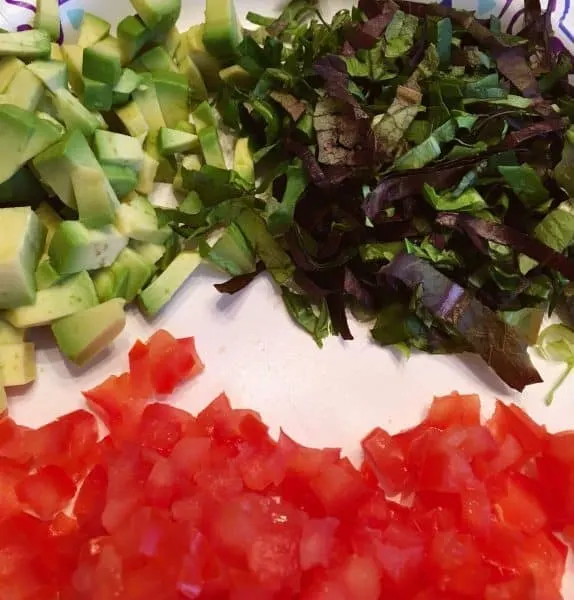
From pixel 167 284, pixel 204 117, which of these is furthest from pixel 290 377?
pixel 204 117

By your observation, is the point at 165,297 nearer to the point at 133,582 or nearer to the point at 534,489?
the point at 133,582

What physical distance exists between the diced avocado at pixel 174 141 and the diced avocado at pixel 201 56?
0.75 feet

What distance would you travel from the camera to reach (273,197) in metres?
1.74

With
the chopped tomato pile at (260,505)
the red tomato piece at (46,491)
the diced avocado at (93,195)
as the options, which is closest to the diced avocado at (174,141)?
the diced avocado at (93,195)

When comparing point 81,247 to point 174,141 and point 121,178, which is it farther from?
point 174,141

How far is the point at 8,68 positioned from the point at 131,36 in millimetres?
305

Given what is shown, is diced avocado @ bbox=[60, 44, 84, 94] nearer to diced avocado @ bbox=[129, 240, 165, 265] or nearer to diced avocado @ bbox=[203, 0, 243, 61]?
diced avocado @ bbox=[203, 0, 243, 61]

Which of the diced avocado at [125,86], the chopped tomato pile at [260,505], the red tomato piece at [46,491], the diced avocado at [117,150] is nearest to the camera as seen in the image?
the chopped tomato pile at [260,505]

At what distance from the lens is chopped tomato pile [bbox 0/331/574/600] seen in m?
1.25

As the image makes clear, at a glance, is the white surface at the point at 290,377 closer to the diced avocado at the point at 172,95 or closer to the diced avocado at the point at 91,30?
the diced avocado at the point at 172,95

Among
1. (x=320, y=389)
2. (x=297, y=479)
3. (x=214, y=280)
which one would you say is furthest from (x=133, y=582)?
(x=214, y=280)

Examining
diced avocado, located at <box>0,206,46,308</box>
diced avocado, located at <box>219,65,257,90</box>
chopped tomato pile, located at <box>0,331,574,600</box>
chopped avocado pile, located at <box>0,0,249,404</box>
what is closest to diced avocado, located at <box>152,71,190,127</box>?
chopped avocado pile, located at <box>0,0,249,404</box>

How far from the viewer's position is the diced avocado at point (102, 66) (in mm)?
1714

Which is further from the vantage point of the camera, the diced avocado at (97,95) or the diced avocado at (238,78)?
the diced avocado at (238,78)
